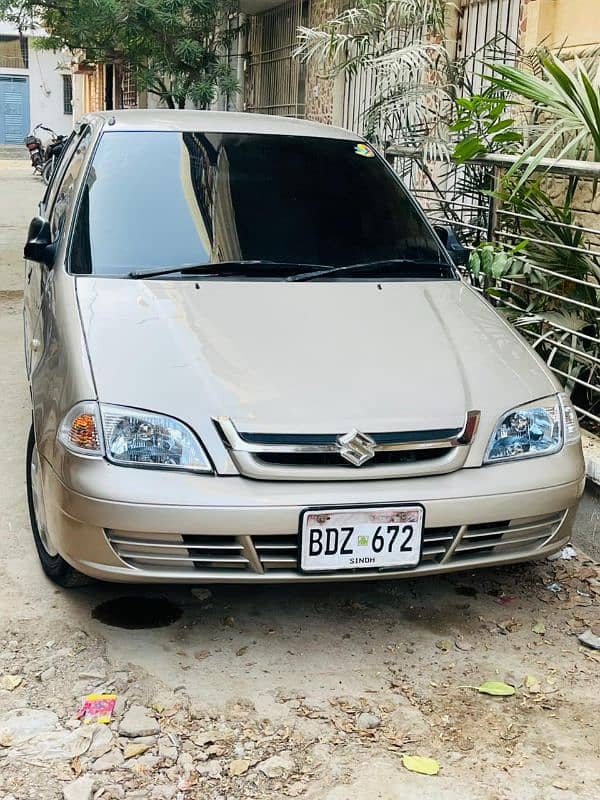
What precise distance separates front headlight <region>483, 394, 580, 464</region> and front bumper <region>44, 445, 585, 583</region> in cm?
6

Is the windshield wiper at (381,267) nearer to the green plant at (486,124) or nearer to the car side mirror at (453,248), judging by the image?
the car side mirror at (453,248)

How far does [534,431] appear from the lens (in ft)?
10.6

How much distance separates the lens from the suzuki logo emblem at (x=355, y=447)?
2912 millimetres

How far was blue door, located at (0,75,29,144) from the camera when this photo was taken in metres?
37.1

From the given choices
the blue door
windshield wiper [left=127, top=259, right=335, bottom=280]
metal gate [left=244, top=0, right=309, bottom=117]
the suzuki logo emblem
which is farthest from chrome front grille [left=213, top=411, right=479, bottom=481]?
the blue door

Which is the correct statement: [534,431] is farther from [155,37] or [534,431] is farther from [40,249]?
[155,37]

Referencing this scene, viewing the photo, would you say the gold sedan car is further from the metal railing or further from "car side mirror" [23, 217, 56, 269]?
the metal railing

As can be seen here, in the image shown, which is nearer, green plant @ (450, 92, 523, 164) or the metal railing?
the metal railing

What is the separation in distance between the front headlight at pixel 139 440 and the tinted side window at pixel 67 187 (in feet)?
4.26

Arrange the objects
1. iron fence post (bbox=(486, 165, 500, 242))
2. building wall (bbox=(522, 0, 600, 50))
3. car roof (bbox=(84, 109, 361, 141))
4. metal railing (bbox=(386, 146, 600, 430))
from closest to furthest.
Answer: car roof (bbox=(84, 109, 361, 141)), metal railing (bbox=(386, 146, 600, 430)), iron fence post (bbox=(486, 165, 500, 242)), building wall (bbox=(522, 0, 600, 50))

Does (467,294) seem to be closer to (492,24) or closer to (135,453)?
(135,453)

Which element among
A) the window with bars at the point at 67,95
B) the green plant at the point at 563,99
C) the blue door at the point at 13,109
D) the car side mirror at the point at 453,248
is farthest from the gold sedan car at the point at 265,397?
the blue door at the point at 13,109

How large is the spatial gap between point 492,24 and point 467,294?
4178mm

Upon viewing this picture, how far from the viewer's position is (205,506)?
9.29 feet
